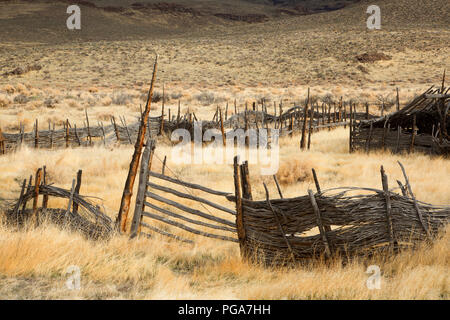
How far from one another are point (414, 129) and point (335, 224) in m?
9.35

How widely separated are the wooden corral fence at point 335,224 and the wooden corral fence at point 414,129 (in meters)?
7.90

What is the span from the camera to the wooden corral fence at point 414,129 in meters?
11.8

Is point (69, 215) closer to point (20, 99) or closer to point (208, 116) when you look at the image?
point (208, 116)

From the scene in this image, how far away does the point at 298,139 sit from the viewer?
16750 millimetres

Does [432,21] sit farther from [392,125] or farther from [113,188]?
[113,188]

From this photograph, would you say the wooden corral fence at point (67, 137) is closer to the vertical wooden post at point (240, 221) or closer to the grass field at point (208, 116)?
the grass field at point (208, 116)

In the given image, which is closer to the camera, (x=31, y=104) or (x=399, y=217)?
(x=399, y=217)

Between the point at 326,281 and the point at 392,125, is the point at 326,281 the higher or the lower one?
the lower one

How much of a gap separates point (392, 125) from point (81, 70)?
1380 inches

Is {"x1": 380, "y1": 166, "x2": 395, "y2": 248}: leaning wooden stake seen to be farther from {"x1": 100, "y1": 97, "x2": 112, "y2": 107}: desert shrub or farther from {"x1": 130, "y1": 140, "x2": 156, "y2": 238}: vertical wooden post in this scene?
{"x1": 100, "y1": 97, "x2": 112, "y2": 107}: desert shrub

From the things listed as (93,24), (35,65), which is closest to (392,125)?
(35,65)

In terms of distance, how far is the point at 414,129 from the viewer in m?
12.4

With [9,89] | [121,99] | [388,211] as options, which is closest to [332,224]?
[388,211]
